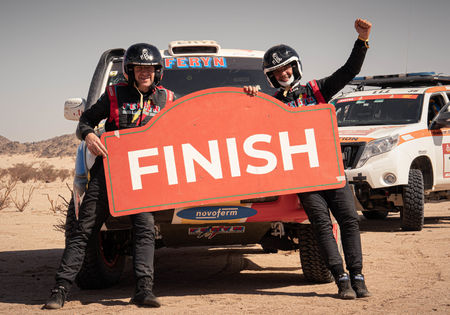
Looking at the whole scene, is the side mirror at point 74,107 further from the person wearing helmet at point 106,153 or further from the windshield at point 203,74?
the person wearing helmet at point 106,153

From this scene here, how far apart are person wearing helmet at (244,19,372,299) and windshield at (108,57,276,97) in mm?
1012

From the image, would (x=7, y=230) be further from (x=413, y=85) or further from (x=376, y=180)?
(x=413, y=85)

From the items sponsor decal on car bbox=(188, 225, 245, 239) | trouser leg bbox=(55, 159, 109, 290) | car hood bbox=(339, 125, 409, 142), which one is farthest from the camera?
car hood bbox=(339, 125, 409, 142)

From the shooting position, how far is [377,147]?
366 inches

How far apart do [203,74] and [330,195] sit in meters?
2.12

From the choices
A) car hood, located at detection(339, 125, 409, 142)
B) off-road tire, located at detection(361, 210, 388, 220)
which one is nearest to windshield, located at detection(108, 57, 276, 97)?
car hood, located at detection(339, 125, 409, 142)

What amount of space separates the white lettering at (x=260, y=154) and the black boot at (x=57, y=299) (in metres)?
1.71

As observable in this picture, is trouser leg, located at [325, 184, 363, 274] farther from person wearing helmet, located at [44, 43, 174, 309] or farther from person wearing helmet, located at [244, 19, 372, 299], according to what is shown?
person wearing helmet, located at [44, 43, 174, 309]

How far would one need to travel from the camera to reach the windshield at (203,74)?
635 cm

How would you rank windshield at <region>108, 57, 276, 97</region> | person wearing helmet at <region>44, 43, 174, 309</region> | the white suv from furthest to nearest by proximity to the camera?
1. the white suv
2. windshield at <region>108, 57, 276, 97</region>
3. person wearing helmet at <region>44, 43, 174, 309</region>

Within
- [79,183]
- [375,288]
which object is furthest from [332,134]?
[79,183]

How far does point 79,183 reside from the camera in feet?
17.4

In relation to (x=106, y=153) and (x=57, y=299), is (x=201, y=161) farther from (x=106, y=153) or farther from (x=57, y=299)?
(x=57, y=299)

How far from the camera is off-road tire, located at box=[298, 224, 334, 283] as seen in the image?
17.8 feet
